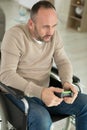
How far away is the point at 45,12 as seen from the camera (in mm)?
1448

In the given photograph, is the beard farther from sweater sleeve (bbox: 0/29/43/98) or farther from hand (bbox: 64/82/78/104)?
hand (bbox: 64/82/78/104)

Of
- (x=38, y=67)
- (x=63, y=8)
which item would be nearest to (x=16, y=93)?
(x=38, y=67)

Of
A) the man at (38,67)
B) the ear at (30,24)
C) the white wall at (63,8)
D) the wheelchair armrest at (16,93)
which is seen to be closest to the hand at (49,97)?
the man at (38,67)

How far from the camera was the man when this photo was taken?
54.3 inches

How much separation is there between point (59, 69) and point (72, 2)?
3.29 meters

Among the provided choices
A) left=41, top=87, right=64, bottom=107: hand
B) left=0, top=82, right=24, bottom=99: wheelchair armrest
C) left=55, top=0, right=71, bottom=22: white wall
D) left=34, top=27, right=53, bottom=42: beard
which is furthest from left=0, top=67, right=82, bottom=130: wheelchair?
left=55, top=0, right=71, bottom=22: white wall

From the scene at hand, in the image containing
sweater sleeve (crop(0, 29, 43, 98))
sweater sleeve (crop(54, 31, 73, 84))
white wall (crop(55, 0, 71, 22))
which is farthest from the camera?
white wall (crop(55, 0, 71, 22))

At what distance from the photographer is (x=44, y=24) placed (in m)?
1.46

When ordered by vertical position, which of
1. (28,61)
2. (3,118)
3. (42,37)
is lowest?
(3,118)

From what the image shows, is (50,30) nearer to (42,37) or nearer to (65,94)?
(42,37)

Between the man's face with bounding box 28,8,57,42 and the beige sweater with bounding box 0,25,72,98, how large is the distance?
2.6 inches

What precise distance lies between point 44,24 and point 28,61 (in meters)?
0.24

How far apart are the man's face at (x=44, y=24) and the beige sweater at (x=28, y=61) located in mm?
65

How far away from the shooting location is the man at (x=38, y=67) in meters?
1.38
